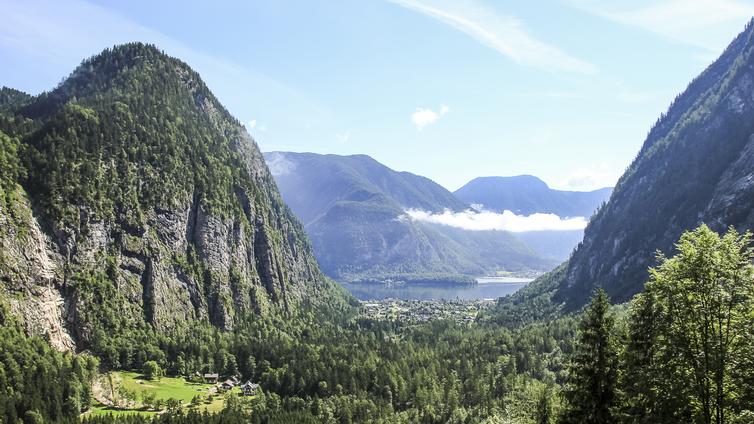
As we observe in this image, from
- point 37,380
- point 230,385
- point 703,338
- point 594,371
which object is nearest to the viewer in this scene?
point 703,338

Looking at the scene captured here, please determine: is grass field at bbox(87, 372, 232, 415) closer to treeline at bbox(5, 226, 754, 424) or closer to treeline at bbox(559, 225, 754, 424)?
treeline at bbox(5, 226, 754, 424)

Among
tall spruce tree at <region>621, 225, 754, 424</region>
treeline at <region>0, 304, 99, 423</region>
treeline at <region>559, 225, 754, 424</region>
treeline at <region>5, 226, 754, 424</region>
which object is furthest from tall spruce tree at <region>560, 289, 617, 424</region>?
treeline at <region>0, 304, 99, 423</region>

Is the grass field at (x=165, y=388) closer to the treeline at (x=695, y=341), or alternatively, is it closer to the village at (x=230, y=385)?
the village at (x=230, y=385)

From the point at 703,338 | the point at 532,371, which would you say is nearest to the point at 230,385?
the point at 532,371

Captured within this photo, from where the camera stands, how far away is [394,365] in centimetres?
17812

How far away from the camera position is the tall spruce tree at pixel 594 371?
36.8m

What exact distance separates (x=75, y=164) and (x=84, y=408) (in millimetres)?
102889

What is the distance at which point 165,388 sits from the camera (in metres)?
157

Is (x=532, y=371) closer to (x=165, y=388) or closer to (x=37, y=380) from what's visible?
(x=165, y=388)

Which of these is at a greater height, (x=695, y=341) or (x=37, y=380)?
(x=695, y=341)

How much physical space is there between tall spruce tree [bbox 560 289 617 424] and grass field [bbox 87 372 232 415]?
4860 inches

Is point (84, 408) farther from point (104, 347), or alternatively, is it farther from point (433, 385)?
point (433, 385)

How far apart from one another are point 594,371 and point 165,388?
14940 cm

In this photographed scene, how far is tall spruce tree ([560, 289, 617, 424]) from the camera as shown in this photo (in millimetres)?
36750
